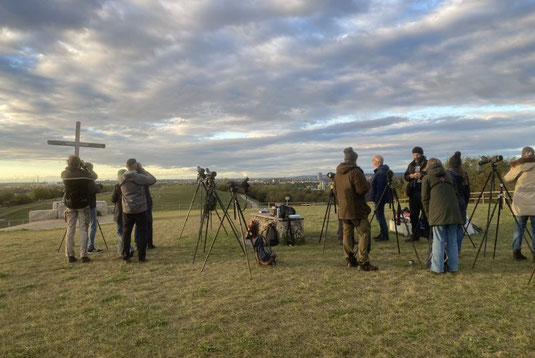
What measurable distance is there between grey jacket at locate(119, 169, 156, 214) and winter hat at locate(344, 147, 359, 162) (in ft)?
13.0

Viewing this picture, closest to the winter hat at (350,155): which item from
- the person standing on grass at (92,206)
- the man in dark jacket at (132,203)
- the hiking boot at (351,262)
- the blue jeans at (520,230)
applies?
the hiking boot at (351,262)

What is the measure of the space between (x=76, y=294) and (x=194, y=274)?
5.84 feet

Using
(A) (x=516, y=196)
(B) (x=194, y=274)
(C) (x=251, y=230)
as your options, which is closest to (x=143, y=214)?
(B) (x=194, y=274)

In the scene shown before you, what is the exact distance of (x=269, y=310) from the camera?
400cm

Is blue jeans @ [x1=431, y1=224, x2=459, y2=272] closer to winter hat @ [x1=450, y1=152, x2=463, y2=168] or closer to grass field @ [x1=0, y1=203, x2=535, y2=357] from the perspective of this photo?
grass field @ [x1=0, y1=203, x2=535, y2=357]

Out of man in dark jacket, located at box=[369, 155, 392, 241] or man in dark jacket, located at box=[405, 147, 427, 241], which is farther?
man in dark jacket, located at box=[369, 155, 392, 241]

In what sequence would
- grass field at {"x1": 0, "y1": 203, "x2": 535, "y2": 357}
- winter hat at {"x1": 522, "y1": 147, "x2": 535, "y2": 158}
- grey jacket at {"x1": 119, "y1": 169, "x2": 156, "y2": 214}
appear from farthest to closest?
grey jacket at {"x1": 119, "y1": 169, "x2": 156, "y2": 214} → winter hat at {"x1": 522, "y1": 147, "x2": 535, "y2": 158} → grass field at {"x1": 0, "y1": 203, "x2": 535, "y2": 357}

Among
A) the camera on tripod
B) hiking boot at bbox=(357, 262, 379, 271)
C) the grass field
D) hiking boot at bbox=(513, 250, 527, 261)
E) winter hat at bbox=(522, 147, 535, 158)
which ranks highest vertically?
winter hat at bbox=(522, 147, 535, 158)

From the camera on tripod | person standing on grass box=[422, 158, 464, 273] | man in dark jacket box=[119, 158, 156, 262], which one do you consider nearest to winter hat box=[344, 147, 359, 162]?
person standing on grass box=[422, 158, 464, 273]

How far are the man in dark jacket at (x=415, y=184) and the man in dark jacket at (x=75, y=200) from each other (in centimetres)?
698

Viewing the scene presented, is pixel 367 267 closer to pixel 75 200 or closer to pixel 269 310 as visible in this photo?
pixel 269 310

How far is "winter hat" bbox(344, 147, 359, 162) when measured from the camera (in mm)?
5875

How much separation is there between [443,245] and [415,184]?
2521mm

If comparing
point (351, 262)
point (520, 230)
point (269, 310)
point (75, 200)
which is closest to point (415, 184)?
point (520, 230)
